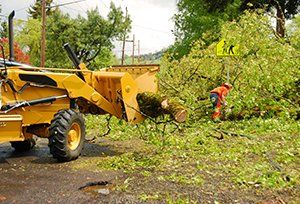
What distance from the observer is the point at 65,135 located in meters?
7.08

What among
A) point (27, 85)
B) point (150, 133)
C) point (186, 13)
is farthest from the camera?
point (186, 13)

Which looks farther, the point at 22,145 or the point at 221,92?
the point at 221,92

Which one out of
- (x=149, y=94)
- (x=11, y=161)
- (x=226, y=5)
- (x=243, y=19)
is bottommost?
(x=11, y=161)

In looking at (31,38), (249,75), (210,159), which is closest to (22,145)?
(210,159)

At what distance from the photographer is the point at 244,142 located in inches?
326

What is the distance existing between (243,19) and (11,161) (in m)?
7.54

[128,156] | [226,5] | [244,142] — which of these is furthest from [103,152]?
[226,5]

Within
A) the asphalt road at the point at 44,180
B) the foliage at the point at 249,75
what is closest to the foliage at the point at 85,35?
the foliage at the point at 249,75

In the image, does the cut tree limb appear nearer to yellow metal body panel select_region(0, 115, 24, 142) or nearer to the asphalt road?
the asphalt road

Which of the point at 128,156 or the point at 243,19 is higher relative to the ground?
the point at 243,19

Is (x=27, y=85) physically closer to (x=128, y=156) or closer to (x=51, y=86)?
(x=51, y=86)

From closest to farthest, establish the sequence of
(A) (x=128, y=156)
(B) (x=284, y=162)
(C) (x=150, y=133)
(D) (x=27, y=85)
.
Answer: (B) (x=284, y=162) → (D) (x=27, y=85) → (A) (x=128, y=156) → (C) (x=150, y=133)

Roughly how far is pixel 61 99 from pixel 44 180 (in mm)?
1919

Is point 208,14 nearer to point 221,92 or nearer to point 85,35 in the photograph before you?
point 85,35
